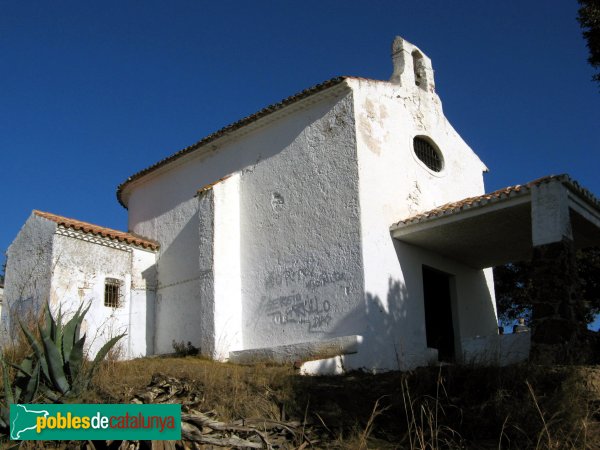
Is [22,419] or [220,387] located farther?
[220,387]

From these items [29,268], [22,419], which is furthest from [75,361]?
[29,268]

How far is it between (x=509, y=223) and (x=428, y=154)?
137 inches

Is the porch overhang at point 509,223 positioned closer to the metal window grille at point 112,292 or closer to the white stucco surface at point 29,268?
the metal window grille at point 112,292

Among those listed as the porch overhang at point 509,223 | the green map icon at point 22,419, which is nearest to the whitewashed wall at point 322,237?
the porch overhang at point 509,223

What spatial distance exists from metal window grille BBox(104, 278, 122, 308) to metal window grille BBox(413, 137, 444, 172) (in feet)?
26.3

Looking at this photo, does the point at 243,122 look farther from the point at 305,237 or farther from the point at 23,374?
the point at 23,374

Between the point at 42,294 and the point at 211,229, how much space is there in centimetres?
407

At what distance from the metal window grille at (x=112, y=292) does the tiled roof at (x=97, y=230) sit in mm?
1107

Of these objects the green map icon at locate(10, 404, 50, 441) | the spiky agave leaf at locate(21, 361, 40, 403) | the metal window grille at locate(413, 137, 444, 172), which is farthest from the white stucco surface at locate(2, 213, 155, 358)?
the metal window grille at locate(413, 137, 444, 172)

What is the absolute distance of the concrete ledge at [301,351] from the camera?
11.7 metres

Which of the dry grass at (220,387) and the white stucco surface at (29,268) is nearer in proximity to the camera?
the dry grass at (220,387)

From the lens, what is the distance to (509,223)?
12508 millimetres

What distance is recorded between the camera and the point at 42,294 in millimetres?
14141

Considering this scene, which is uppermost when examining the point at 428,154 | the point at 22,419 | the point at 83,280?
the point at 428,154
